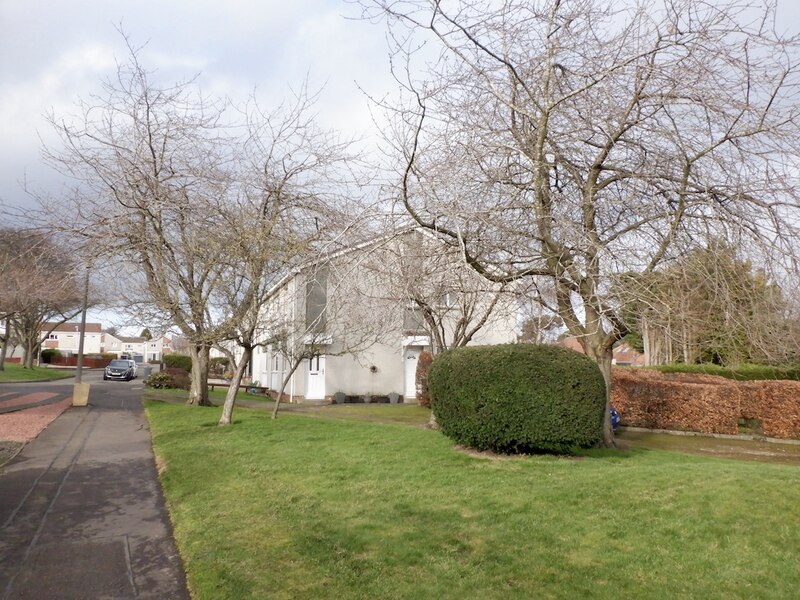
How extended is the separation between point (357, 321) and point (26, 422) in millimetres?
8346

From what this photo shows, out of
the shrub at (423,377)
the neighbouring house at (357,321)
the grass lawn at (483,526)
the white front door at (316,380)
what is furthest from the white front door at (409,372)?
the grass lawn at (483,526)

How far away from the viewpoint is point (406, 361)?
28062mm

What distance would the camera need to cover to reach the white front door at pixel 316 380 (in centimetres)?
2689

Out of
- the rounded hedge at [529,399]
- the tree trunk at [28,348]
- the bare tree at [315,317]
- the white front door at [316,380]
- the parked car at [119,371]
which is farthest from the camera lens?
the tree trunk at [28,348]

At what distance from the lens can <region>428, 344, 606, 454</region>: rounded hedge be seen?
931cm

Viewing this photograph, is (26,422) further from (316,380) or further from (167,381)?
(167,381)

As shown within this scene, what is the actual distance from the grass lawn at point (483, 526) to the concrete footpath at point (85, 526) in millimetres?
318

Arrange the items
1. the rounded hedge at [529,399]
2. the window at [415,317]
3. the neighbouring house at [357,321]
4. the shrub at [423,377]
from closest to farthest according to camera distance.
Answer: the rounded hedge at [529,399]
the neighbouring house at [357,321]
the window at [415,317]
the shrub at [423,377]

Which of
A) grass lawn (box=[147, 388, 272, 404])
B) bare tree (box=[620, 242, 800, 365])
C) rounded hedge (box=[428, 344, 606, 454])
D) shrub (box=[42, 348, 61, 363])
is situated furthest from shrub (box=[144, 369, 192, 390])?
shrub (box=[42, 348, 61, 363])

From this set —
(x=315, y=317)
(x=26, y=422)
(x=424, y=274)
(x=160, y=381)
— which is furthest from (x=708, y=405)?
(x=160, y=381)

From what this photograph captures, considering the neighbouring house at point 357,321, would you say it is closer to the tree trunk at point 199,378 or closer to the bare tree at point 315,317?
the bare tree at point 315,317

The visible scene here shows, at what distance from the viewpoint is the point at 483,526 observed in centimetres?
645

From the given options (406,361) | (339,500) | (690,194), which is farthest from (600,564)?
(406,361)

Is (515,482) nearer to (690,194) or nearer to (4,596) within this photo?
(690,194)
